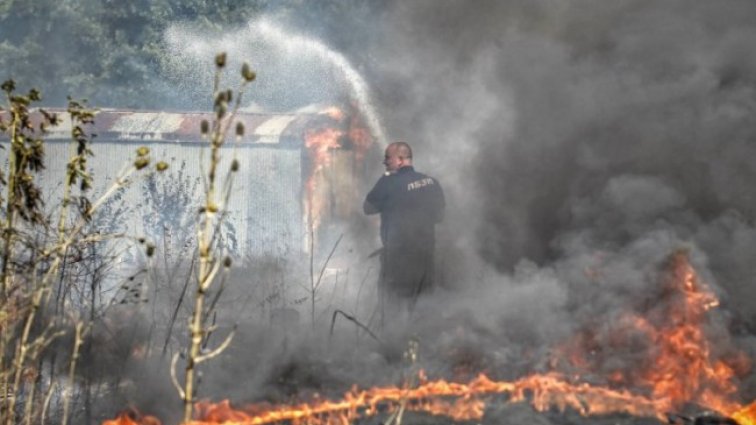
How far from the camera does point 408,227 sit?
9.33 metres

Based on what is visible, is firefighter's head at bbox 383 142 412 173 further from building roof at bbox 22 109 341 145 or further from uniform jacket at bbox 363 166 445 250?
building roof at bbox 22 109 341 145

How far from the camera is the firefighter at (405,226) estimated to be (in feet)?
30.5

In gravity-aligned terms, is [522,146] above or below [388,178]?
above

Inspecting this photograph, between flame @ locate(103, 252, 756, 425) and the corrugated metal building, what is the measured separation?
784cm

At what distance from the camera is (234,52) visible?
75.3ft

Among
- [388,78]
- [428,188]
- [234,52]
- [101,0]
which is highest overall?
[101,0]

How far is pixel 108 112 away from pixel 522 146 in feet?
31.2

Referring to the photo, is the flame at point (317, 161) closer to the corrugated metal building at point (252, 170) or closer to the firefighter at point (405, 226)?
the corrugated metal building at point (252, 170)

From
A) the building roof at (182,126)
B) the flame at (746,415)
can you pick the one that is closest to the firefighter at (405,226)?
the flame at (746,415)

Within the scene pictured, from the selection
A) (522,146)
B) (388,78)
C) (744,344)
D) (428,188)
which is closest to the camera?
(744,344)

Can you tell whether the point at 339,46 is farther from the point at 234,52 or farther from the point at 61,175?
the point at 61,175

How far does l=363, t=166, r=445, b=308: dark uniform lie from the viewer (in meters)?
9.28

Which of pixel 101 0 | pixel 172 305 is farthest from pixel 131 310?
pixel 101 0

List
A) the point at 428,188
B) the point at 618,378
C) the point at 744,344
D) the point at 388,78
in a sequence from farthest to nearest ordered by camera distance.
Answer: the point at 388,78 → the point at 428,188 → the point at 744,344 → the point at 618,378
